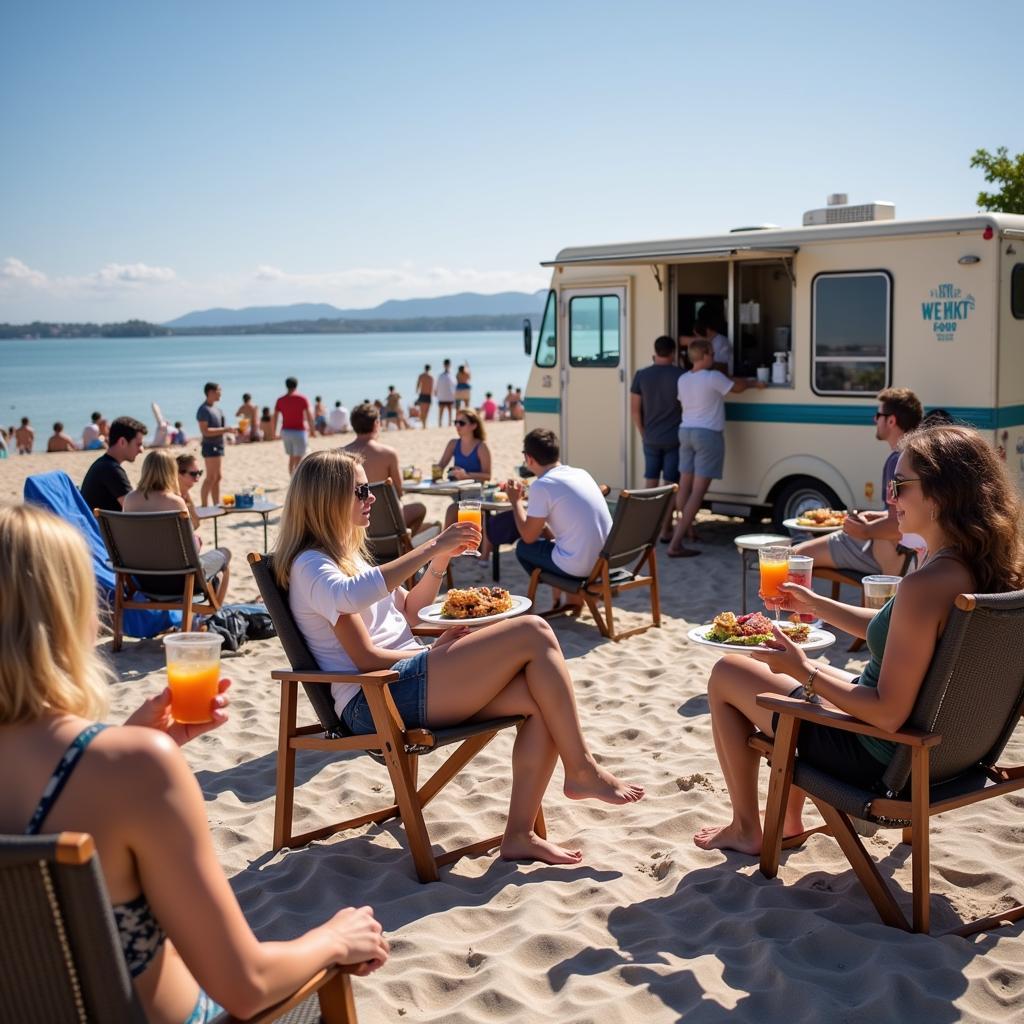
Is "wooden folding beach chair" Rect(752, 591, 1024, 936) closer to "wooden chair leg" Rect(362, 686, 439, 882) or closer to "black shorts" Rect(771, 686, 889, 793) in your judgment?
"black shorts" Rect(771, 686, 889, 793)

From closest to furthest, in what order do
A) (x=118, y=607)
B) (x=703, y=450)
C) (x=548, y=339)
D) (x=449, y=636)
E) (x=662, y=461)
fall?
(x=449, y=636), (x=118, y=607), (x=703, y=450), (x=662, y=461), (x=548, y=339)

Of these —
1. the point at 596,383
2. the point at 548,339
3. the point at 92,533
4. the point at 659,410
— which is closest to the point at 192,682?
the point at 92,533

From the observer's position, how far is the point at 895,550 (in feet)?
19.6

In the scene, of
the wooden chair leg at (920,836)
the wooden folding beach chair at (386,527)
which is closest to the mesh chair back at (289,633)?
the wooden chair leg at (920,836)

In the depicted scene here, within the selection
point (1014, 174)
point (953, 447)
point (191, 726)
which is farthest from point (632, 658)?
point (1014, 174)

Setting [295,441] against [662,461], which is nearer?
[662,461]

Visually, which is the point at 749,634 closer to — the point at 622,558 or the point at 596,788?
the point at 596,788

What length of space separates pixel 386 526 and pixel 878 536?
295 cm

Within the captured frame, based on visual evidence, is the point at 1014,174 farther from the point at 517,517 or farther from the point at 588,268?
the point at 517,517

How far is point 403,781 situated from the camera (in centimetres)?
346

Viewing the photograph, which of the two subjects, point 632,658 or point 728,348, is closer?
point 632,658

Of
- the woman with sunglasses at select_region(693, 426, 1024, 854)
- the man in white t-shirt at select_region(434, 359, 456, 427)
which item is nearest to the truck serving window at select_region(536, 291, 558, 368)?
the woman with sunglasses at select_region(693, 426, 1024, 854)

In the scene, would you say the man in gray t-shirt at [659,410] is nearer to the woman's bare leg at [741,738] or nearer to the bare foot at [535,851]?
the woman's bare leg at [741,738]

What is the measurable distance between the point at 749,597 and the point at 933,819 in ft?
12.0
